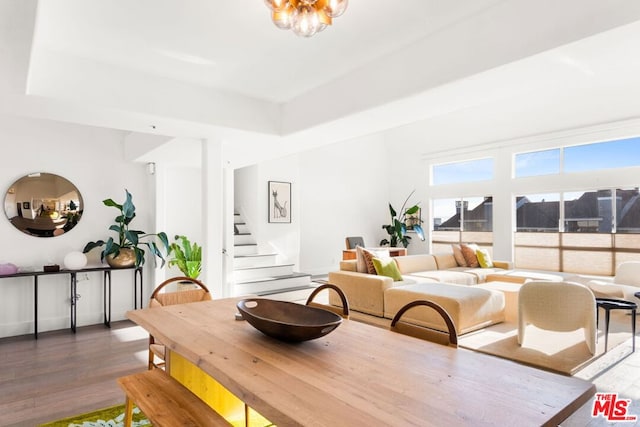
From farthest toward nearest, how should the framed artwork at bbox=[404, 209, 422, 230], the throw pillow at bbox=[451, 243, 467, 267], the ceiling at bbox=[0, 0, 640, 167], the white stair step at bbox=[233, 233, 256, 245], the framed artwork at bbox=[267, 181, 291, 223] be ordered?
the framed artwork at bbox=[404, 209, 422, 230]
the framed artwork at bbox=[267, 181, 291, 223]
the white stair step at bbox=[233, 233, 256, 245]
the throw pillow at bbox=[451, 243, 467, 267]
the ceiling at bbox=[0, 0, 640, 167]

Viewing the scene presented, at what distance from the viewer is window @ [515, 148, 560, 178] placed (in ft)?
24.8

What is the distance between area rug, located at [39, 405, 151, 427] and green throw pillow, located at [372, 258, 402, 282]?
11.7 ft

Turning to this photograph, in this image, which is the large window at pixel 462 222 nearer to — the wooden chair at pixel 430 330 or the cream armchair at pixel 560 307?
the cream armchair at pixel 560 307

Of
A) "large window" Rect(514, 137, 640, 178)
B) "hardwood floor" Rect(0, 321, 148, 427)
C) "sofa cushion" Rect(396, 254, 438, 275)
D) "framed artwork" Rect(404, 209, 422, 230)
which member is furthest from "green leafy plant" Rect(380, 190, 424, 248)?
"hardwood floor" Rect(0, 321, 148, 427)

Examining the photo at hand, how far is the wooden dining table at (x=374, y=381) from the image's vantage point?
104 centimetres

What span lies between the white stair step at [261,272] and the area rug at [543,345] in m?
3.66

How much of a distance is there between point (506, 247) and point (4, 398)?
8.29 metres

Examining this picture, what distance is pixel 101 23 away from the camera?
93.1 inches

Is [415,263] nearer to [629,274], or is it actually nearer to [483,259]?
[483,259]

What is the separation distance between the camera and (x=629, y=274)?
5715 mm

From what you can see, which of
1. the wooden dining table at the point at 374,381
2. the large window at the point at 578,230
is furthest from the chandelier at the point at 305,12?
the large window at the point at 578,230


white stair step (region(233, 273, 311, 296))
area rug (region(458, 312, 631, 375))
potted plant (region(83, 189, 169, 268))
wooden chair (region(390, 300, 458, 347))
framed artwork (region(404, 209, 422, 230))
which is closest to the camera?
wooden chair (region(390, 300, 458, 347))

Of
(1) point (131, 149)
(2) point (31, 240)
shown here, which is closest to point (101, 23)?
(1) point (131, 149)

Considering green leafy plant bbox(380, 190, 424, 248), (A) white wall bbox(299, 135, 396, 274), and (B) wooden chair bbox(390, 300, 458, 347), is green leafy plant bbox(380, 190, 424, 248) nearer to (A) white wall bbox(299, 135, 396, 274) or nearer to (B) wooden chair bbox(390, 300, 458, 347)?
(A) white wall bbox(299, 135, 396, 274)
